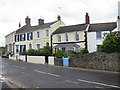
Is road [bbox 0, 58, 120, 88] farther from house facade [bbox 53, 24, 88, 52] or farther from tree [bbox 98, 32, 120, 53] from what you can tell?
house facade [bbox 53, 24, 88, 52]

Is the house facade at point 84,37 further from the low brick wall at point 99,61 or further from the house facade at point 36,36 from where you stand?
the low brick wall at point 99,61

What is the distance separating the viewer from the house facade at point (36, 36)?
31641 millimetres

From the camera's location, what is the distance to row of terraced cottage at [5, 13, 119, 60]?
24.8m

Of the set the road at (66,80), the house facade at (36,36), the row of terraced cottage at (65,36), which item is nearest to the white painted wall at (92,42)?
the row of terraced cottage at (65,36)

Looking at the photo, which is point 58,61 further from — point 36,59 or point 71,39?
point 71,39

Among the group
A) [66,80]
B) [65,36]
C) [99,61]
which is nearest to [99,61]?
[99,61]

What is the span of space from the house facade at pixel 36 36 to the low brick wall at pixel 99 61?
583 inches

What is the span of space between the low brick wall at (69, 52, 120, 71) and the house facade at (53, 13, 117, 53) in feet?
26.3

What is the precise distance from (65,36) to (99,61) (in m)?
13.9

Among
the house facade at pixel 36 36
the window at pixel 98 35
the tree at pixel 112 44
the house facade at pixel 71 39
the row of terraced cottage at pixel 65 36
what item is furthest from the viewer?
the house facade at pixel 36 36

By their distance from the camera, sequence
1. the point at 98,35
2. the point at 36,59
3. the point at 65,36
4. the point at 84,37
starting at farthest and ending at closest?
1. the point at 65,36
2. the point at 36,59
3. the point at 84,37
4. the point at 98,35

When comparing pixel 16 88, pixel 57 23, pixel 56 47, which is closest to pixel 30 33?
pixel 57 23

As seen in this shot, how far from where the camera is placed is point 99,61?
612 inches

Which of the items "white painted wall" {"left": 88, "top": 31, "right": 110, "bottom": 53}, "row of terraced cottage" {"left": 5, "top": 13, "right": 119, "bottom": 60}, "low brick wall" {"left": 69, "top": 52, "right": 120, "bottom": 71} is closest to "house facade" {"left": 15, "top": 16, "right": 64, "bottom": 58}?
"row of terraced cottage" {"left": 5, "top": 13, "right": 119, "bottom": 60}
